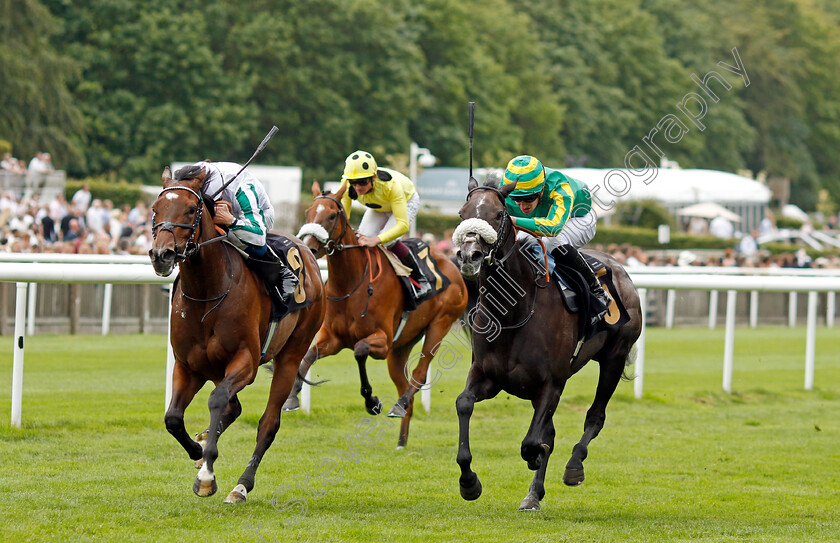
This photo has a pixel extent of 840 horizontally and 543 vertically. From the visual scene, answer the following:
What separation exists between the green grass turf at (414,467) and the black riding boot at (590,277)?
3.30 ft

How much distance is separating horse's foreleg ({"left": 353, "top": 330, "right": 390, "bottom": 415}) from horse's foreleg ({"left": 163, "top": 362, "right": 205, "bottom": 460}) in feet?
7.45

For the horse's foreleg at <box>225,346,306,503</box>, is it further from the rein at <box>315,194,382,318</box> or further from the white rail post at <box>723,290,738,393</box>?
the white rail post at <box>723,290,738,393</box>

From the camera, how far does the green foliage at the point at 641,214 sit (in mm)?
34969

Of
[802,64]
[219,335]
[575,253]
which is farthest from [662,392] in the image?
[802,64]

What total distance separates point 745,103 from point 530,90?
1546cm

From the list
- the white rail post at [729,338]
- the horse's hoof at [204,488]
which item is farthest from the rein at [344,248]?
the white rail post at [729,338]

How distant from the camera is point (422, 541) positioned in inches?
213

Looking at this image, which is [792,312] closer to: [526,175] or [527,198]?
[527,198]

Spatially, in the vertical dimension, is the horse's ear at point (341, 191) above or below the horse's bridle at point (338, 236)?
above

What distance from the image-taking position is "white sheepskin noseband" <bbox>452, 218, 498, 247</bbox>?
18.7ft

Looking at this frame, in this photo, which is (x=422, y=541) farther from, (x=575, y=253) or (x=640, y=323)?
(x=640, y=323)

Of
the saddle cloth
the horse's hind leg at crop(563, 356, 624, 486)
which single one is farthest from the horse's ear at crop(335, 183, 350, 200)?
the horse's hind leg at crop(563, 356, 624, 486)

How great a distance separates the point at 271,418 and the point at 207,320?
80 centimetres

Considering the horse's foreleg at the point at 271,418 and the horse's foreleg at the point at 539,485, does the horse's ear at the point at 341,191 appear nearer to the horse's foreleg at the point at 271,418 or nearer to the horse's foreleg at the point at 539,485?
the horse's foreleg at the point at 271,418
